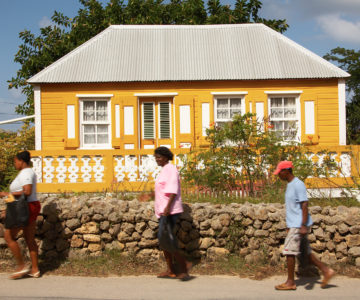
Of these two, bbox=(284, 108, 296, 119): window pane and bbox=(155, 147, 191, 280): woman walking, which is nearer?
bbox=(155, 147, 191, 280): woman walking

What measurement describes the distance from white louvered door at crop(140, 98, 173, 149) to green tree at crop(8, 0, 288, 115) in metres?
7.01

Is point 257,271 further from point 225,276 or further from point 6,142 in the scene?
point 6,142

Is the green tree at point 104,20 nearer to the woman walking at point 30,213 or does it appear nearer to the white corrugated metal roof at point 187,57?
the white corrugated metal roof at point 187,57

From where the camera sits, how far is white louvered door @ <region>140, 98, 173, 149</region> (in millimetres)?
13172

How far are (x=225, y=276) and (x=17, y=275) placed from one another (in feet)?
9.59

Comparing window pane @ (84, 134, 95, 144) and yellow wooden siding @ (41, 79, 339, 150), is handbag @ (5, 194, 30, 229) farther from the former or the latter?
window pane @ (84, 134, 95, 144)

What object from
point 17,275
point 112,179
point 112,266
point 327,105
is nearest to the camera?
point 17,275

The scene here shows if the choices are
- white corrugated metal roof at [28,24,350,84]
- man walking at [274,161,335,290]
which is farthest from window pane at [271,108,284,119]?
man walking at [274,161,335,290]

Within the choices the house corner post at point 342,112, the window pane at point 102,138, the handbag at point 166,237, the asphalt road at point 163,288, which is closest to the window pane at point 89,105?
the window pane at point 102,138

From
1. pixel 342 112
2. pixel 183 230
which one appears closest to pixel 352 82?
pixel 342 112

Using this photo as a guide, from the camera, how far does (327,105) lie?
42.5ft

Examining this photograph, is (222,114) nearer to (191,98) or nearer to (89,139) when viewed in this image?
(191,98)

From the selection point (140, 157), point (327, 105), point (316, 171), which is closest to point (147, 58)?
point (140, 157)

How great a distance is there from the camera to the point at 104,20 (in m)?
18.8
